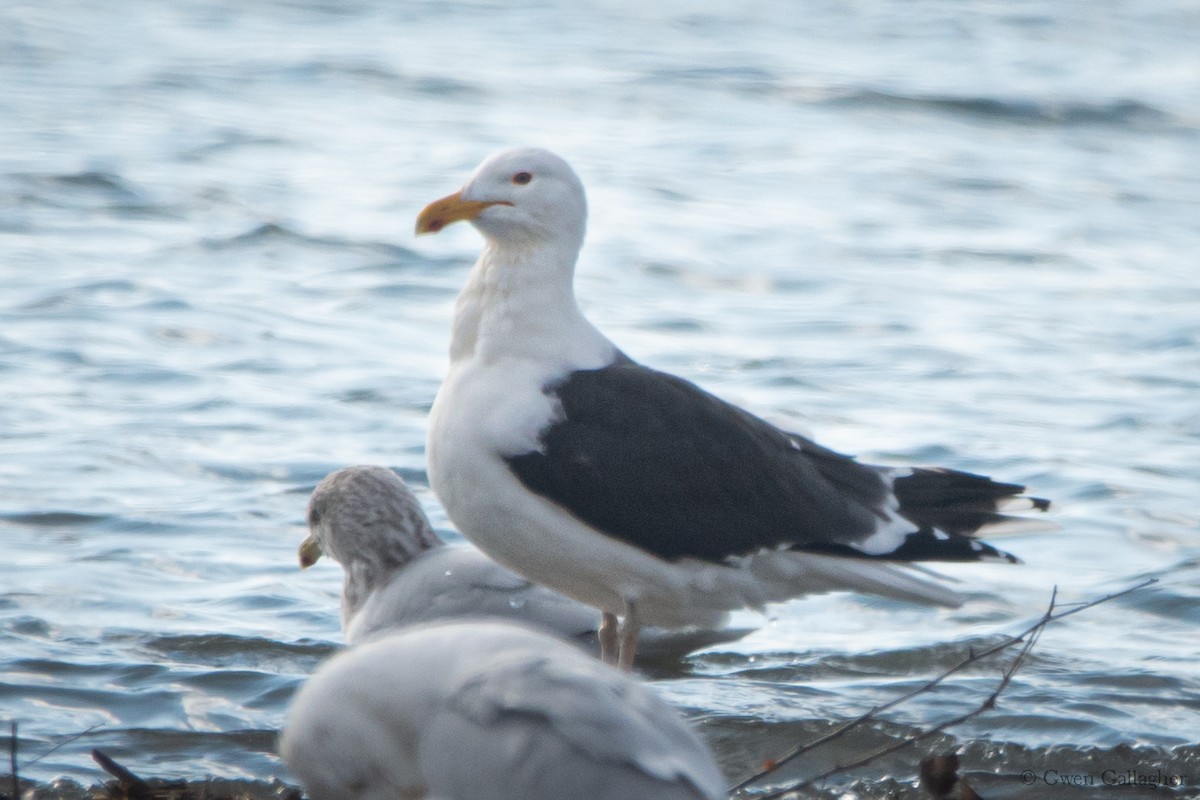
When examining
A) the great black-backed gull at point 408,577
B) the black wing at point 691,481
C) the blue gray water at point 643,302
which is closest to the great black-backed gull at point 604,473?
the black wing at point 691,481

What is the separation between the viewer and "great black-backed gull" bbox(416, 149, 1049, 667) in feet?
16.7

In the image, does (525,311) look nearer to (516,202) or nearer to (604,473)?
(516,202)

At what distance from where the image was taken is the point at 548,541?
5.12 metres

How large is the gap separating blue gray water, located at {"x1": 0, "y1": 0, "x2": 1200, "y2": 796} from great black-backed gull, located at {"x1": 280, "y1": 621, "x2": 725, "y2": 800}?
5.17 ft

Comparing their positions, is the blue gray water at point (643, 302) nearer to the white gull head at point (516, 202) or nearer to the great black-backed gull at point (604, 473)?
the great black-backed gull at point (604, 473)

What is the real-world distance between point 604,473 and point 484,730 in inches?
78.9

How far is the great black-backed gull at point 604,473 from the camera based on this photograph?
510 cm

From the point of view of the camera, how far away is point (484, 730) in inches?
126

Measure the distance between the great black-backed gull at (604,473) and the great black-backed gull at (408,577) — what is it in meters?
0.25

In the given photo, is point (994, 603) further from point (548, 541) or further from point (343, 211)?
point (343, 211)

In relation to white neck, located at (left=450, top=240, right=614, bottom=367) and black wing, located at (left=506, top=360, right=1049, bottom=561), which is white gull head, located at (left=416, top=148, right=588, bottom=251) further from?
black wing, located at (left=506, top=360, right=1049, bottom=561)

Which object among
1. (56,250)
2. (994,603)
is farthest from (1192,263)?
(56,250)

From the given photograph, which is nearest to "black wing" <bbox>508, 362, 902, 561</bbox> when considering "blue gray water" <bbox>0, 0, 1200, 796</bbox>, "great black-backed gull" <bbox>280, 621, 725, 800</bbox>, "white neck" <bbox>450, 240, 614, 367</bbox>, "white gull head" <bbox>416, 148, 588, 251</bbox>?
"white neck" <bbox>450, 240, 614, 367</bbox>

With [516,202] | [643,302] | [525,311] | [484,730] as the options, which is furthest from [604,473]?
[643,302]
